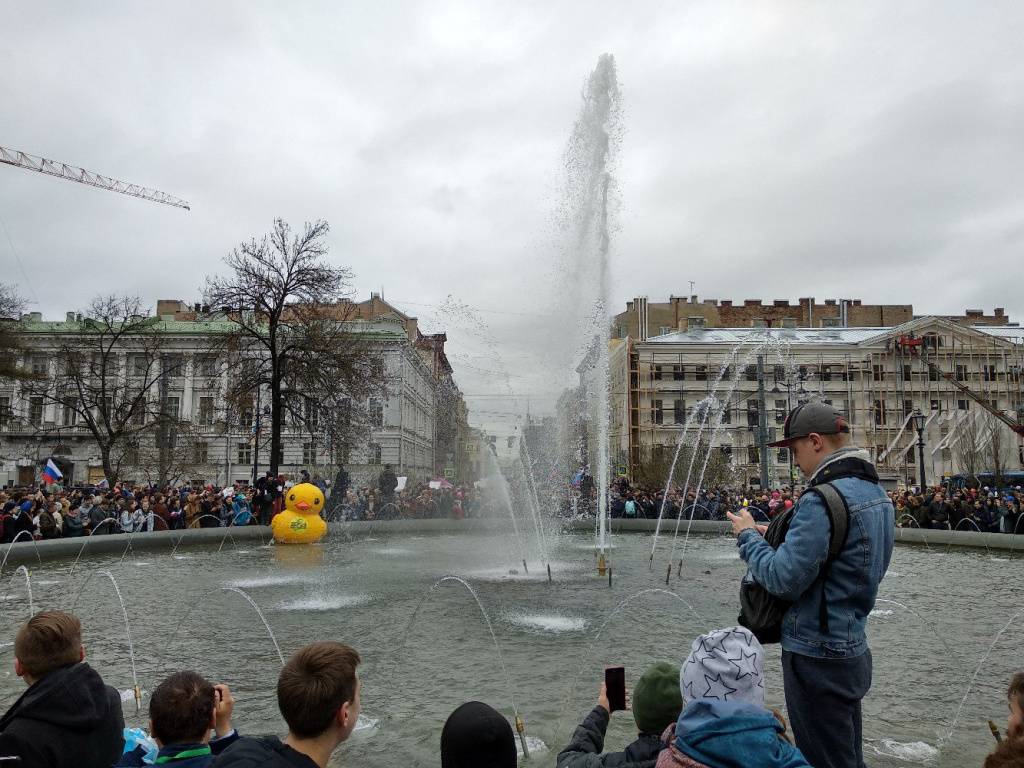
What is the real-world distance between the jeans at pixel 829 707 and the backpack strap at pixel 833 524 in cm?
19

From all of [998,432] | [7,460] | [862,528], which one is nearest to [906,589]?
[862,528]

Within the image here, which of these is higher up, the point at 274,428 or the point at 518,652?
the point at 274,428

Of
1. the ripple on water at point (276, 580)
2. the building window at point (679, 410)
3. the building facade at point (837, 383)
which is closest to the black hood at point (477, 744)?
the ripple on water at point (276, 580)

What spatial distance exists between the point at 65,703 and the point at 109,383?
69.5 m

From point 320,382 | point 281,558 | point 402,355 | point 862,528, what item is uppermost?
point 402,355

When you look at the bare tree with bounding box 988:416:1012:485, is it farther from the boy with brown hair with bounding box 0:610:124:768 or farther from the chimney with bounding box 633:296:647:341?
the boy with brown hair with bounding box 0:610:124:768

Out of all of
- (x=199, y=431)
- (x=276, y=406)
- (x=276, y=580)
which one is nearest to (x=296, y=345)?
(x=276, y=406)

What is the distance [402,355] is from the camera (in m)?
60.1

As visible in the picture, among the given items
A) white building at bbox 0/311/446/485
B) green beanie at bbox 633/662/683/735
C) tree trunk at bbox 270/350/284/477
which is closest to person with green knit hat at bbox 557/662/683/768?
green beanie at bbox 633/662/683/735

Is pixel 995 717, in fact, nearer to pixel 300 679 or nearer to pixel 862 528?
pixel 862 528

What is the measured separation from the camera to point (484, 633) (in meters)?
9.38

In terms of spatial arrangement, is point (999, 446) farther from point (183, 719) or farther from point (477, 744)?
point (183, 719)

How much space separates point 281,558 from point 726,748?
16550mm

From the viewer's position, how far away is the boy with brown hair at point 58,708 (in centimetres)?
325
